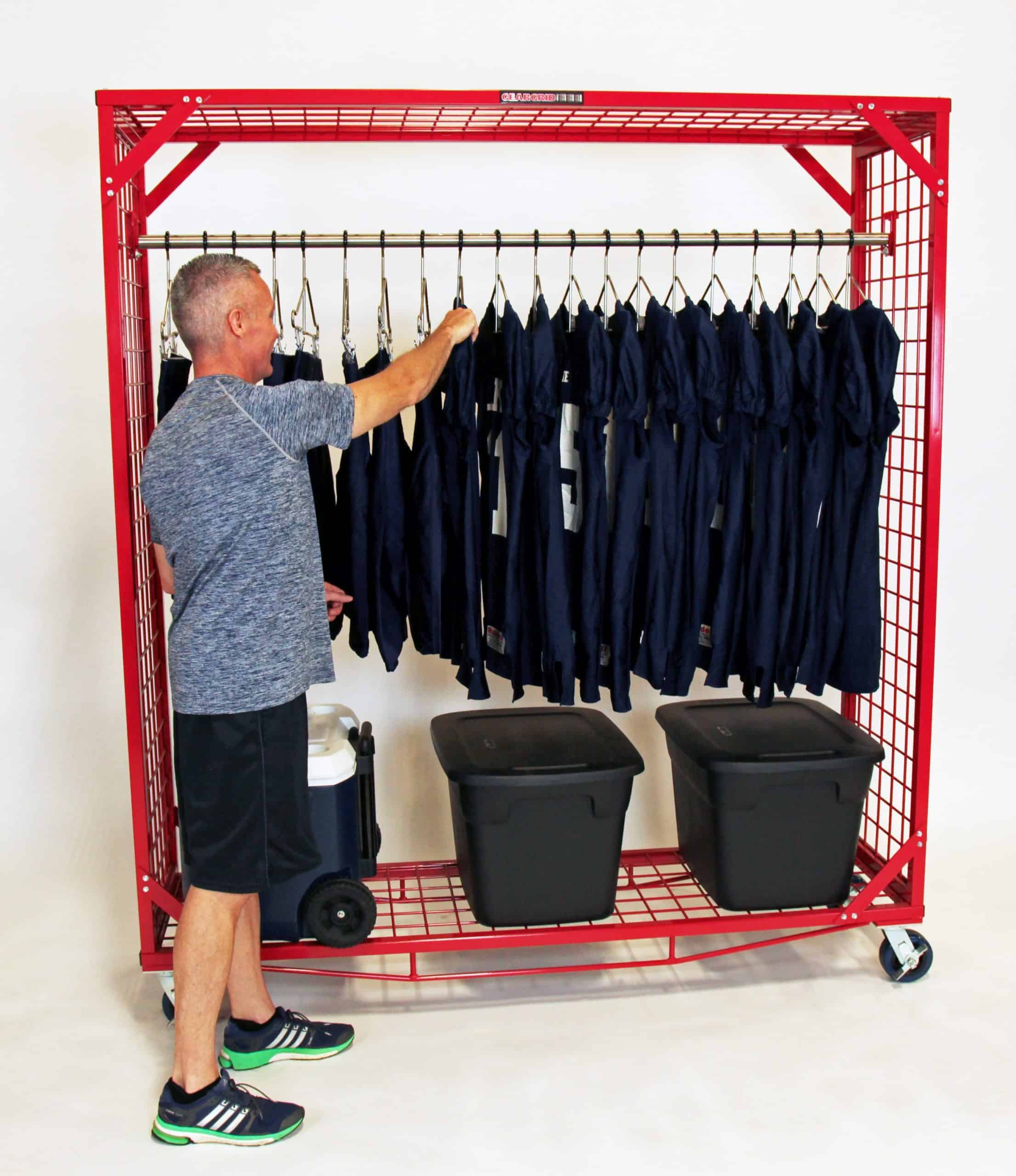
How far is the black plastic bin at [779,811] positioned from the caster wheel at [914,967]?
188mm

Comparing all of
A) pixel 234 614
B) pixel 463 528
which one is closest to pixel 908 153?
pixel 463 528

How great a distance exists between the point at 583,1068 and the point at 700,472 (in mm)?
1484

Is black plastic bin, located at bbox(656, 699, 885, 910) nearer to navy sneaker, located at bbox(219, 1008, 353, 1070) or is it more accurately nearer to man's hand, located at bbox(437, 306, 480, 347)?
navy sneaker, located at bbox(219, 1008, 353, 1070)

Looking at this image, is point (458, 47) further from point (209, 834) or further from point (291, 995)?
point (291, 995)

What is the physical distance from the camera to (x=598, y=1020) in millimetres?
3350

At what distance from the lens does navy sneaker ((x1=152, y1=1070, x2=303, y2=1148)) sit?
2.81 meters

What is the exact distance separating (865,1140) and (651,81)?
10.5 ft

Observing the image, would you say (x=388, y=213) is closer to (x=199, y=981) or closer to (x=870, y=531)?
(x=870, y=531)

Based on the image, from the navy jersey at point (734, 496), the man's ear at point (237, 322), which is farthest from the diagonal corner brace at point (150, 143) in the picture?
the navy jersey at point (734, 496)

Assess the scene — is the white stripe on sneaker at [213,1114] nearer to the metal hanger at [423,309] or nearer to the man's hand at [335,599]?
the man's hand at [335,599]

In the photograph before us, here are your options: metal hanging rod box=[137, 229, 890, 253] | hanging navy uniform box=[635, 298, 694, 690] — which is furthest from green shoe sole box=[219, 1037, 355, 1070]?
metal hanging rod box=[137, 229, 890, 253]

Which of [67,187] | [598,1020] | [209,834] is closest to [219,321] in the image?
[209,834]

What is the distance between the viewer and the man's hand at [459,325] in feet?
9.88

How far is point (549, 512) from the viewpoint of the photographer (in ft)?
10.6
